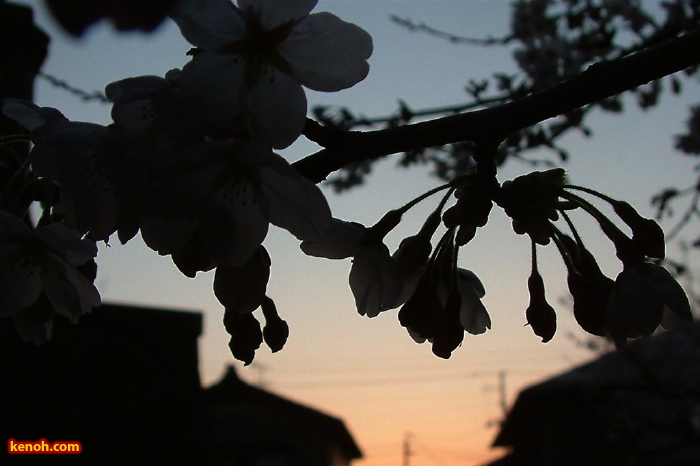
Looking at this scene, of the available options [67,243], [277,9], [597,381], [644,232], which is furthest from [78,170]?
[597,381]

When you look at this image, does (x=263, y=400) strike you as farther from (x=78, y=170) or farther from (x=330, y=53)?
(x=330, y=53)

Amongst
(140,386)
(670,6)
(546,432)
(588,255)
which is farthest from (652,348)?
(588,255)

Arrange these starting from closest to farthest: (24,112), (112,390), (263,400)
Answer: (24,112) < (112,390) < (263,400)

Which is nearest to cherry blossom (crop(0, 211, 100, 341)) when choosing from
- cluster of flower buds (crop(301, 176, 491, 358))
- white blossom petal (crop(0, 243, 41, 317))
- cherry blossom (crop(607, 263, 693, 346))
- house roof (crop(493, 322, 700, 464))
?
white blossom petal (crop(0, 243, 41, 317))

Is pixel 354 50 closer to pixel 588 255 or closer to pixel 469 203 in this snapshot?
pixel 469 203

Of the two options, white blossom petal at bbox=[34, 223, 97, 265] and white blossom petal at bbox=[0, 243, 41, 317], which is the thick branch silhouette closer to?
white blossom petal at bbox=[34, 223, 97, 265]

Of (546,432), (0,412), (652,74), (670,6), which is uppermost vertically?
(670,6)
